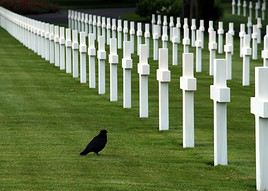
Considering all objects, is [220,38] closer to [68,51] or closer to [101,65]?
[68,51]

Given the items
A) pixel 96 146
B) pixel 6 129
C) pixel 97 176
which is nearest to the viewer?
pixel 97 176

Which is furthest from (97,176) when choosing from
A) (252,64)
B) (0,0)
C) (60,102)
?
(0,0)

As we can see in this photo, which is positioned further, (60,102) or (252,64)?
(252,64)

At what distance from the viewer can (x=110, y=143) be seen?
51.7 feet

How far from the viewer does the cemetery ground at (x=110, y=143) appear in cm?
1255

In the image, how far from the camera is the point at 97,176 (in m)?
12.8

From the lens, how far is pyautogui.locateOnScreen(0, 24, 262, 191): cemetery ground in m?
12.5

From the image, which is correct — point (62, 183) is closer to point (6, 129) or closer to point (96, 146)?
point (96, 146)

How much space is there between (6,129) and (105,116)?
2.28 meters

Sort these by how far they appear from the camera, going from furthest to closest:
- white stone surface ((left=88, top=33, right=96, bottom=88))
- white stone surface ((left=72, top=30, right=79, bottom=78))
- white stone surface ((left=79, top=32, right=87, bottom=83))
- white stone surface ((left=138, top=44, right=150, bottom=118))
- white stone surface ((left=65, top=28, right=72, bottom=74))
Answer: white stone surface ((left=65, top=28, right=72, bottom=74)) < white stone surface ((left=72, top=30, right=79, bottom=78)) < white stone surface ((left=79, top=32, right=87, bottom=83)) < white stone surface ((left=88, top=33, right=96, bottom=88)) < white stone surface ((left=138, top=44, right=150, bottom=118))

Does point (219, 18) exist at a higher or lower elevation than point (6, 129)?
lower

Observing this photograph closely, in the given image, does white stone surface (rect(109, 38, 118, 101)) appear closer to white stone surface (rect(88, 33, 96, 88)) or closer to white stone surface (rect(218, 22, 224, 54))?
white stone surface (rect(88, 33, 96, 88))

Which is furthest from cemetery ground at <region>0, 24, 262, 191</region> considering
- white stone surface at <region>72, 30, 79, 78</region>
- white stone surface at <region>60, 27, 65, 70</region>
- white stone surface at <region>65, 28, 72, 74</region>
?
white stone surface at <region>60, 27, 65, 70</region>

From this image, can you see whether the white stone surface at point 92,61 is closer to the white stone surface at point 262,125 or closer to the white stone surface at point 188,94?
the white stone surface at point 188,94
